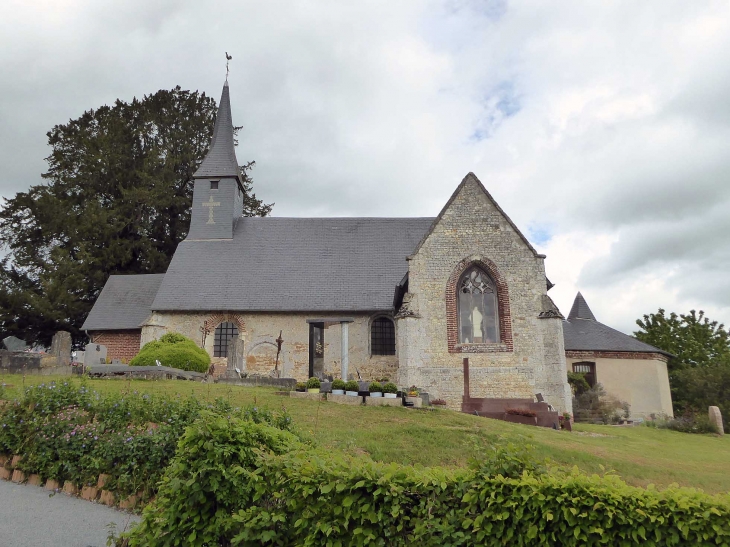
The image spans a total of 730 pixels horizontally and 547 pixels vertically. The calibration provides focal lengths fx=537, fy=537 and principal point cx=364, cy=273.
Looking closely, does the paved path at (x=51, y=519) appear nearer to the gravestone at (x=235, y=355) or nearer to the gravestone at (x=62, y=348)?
the gravestone at (x=235, y=355)

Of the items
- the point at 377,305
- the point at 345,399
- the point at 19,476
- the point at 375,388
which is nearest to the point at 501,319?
the point at 375,388

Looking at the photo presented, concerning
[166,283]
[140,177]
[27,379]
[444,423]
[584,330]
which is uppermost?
[140,177]

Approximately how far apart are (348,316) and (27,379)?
37.1 ft

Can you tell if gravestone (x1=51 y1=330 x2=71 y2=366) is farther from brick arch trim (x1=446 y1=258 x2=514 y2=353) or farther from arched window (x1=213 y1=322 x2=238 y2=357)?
brick arch trim (x1=446 y1=258 x2=514 y2=353)

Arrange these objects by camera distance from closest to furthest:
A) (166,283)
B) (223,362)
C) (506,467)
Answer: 1. (506,467)
2. (223,362)
3. (166,283)

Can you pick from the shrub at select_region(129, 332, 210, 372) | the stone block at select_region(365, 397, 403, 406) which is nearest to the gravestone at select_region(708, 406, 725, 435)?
the stone block at select_region(365, 397, 403, 406)

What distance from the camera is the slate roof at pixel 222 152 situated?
2670 cm

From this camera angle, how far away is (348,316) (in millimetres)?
21828

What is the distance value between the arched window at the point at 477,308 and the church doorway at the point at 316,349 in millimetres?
6369

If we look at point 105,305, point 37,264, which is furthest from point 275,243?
point 37,264

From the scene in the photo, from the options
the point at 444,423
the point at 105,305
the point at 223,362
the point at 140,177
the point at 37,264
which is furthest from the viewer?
the point at 140,177

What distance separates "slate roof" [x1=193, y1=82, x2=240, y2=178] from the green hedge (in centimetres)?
2343

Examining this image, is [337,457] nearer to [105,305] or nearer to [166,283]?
[166,283]

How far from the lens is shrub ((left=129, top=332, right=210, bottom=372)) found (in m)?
17.6
